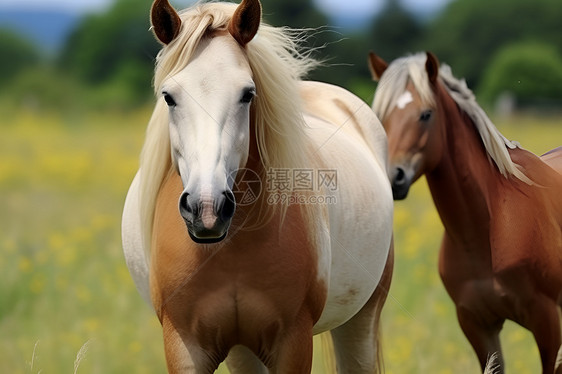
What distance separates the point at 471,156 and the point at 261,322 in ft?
6.38

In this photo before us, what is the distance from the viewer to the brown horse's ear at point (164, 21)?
2.75 meters

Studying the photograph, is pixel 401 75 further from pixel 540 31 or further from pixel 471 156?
pixel 540 31

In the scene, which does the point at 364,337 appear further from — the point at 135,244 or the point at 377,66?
the point at 377,66

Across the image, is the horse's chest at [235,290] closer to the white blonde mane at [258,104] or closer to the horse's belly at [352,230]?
the white blonde mane at [258,104]

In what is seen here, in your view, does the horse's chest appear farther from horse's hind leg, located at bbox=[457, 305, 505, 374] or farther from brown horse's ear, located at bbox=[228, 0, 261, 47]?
horse's hind leg, located at bbox=[457, 305, 505, 374]

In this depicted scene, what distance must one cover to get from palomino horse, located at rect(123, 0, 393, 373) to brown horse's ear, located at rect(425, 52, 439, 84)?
1.39 meters

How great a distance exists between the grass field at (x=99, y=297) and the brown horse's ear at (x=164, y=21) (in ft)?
4.91

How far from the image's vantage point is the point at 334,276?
11.1 ft

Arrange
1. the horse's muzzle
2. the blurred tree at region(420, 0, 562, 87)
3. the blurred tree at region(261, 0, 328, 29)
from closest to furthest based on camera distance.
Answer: the horse's muzzle, the blurred tree at region(420, 0, 562, 87), the blurred tree at region(261, 0, 328, 29)

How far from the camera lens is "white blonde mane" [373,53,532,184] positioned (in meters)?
4.28

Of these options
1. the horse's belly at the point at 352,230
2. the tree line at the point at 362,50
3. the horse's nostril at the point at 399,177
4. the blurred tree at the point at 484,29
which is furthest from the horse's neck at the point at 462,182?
the blurred tree at the point at 484,29

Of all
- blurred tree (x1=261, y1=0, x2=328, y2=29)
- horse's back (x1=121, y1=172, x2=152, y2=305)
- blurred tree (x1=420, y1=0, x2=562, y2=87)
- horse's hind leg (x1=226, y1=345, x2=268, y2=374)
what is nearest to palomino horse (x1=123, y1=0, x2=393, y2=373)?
horse's back (x1=121, y1=172, x2=152, y2=305)

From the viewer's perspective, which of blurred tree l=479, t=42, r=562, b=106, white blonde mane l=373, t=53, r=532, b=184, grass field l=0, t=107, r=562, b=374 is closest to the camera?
white blonde mane l=373, t=53, r=532, b=184

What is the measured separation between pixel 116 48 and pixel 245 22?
3827 centimetres
